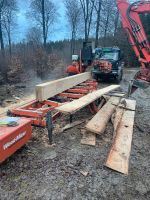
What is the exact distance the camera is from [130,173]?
149 inches

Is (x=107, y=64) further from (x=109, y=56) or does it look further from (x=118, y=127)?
(x=118, y=127)

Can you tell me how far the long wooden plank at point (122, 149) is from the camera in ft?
12.6

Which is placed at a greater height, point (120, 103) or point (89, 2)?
point (89, 2)

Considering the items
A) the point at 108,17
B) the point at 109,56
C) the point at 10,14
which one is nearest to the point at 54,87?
the point at 109,56

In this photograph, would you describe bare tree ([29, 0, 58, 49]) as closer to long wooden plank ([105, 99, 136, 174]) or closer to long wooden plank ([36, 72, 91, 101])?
long wooden plank ([36, 72, 91, 101])

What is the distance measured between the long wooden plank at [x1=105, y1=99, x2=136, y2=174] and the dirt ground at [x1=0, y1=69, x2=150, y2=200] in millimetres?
143

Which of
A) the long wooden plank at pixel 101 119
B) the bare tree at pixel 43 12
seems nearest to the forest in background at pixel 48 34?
the bare tree at pixel 43 12

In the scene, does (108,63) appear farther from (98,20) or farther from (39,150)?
(98,20)

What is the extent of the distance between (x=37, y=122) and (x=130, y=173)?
2441 mm

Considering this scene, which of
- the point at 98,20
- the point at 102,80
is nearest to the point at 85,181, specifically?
the point at 102,80

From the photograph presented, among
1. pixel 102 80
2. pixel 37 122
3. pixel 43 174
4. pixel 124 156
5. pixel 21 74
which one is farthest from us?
pixel 102 80

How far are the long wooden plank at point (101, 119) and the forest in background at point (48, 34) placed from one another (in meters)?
7.05

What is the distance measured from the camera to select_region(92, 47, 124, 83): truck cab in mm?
13211

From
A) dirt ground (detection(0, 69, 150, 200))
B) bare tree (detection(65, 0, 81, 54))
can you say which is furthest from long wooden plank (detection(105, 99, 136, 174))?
bare tree (detection(65, 0, 81, 54))
